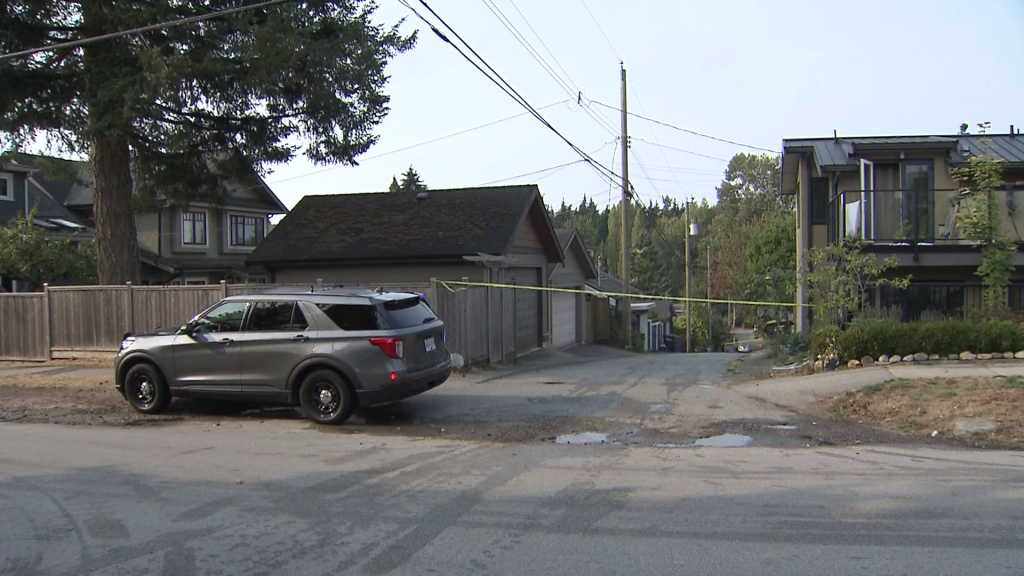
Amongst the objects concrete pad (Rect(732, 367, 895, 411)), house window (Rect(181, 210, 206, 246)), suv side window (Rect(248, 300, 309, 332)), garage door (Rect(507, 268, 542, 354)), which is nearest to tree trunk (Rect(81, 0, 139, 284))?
suv side window (Rect(248, 300, 309, 332))

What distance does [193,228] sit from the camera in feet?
106

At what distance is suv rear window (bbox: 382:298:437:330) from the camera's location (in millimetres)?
10586

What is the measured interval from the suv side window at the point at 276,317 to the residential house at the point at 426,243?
26.4ft

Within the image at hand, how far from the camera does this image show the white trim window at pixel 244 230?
34188mm

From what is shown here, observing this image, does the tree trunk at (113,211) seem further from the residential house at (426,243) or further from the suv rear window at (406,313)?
the suv rear window at (406,313)

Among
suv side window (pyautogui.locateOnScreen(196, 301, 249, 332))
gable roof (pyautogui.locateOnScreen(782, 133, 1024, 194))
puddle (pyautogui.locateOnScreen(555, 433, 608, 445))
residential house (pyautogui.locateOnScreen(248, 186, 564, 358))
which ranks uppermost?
gable roof (pyautogui.locateOnScreen(782, 133, 1024, 194))

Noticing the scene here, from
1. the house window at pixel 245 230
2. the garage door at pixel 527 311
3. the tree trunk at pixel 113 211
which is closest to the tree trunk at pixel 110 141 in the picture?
the tree trunk at pixel 113 211

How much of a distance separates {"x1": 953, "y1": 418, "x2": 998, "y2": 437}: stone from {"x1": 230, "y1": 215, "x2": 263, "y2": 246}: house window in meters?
30.3

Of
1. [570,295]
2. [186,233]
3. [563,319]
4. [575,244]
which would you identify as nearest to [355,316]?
[563,319]

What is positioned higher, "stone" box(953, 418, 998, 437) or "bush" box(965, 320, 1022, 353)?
"bush" box(965, 320, 1022, 353)

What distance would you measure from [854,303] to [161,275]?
25.9 m

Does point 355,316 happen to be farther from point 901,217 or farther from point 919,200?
point 919,200

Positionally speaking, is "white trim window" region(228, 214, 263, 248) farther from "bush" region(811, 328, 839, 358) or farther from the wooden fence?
"bush" region(811, 328, 839, 358)

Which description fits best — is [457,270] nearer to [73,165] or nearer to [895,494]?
[73,165]
